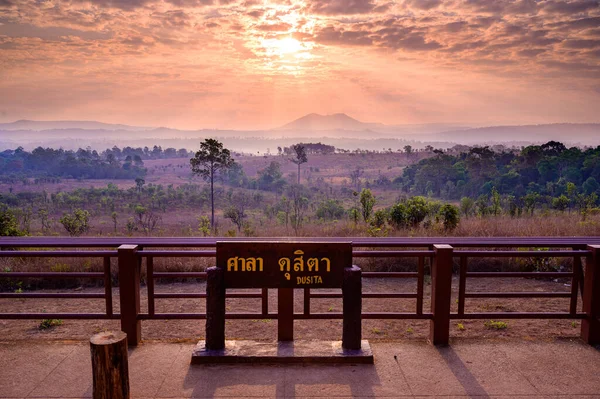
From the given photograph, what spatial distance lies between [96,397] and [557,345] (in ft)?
16.8

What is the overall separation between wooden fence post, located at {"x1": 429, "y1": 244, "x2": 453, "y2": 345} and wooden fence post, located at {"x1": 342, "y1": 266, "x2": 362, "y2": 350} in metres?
1.01

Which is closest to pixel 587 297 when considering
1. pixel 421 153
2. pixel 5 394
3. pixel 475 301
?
pixel 475 301

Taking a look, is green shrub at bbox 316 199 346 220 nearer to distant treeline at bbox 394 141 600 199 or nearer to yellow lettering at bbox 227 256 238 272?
distant treeline at bbox 394 141 600 199

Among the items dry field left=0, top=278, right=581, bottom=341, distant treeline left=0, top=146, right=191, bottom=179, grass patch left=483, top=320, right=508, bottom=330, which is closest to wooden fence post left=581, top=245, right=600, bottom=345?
dry field left=0, top=278, right=581, bottom=341

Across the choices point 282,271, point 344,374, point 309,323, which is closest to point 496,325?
point 309,323

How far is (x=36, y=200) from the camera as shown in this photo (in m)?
60.7

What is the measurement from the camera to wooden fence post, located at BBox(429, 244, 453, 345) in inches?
226

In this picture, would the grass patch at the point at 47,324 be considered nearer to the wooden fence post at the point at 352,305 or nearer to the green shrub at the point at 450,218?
the wooden fence post at the point at 352,305

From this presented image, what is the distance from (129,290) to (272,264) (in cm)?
178

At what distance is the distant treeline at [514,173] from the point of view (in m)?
47.8

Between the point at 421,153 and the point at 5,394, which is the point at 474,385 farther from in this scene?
the point at 421,153

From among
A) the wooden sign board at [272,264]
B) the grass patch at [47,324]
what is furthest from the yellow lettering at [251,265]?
the grass patch at [47,324]

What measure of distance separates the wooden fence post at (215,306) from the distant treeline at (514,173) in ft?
138

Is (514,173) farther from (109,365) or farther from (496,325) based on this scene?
(109,365)
